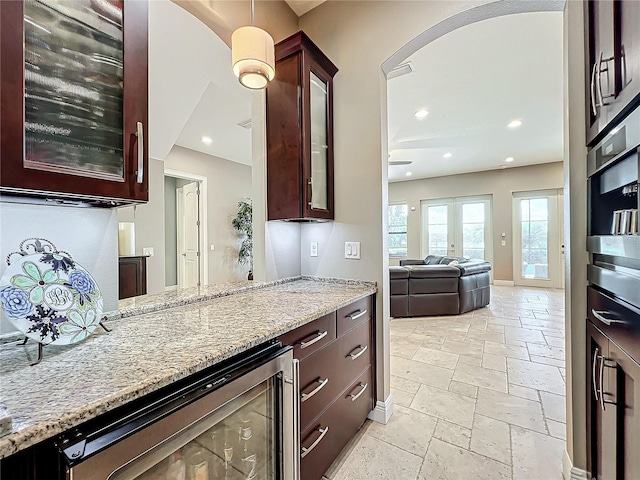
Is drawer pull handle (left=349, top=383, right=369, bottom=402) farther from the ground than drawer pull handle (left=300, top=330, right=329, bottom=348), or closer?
closer

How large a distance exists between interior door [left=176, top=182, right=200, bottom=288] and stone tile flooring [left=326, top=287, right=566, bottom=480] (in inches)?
155

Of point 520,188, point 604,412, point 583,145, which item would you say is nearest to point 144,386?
point 604,412

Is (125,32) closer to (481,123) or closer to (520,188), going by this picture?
(481,123)

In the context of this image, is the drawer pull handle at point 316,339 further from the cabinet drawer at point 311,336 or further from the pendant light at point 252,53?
the pendant light at point 252,53

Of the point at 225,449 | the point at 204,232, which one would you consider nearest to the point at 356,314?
the point at 225,449

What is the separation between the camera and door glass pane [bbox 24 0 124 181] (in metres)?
0.85

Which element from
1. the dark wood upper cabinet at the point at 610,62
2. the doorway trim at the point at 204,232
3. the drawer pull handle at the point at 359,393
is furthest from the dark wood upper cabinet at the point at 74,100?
the doorway trim at the point at 204,232

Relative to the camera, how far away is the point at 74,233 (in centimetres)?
113

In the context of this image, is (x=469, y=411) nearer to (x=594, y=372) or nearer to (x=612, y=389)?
(x=594, y=372)

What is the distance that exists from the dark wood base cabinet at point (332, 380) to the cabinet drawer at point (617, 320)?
3.56 feet

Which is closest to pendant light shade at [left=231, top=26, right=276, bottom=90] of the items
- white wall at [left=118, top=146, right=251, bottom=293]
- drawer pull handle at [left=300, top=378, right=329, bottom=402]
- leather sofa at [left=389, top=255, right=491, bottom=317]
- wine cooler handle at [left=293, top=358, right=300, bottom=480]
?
wine cooler handle at [left=293, top=358, right=300, bottom=480]

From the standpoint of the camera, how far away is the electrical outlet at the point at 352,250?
2068 millimetres

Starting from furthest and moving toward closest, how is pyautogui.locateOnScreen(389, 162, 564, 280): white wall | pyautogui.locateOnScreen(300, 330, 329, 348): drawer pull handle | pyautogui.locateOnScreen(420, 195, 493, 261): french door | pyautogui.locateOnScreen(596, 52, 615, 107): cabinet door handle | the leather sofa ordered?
1. pyautogui.locateOnScreen(420, 195, 493, 261): french door
2. pyautogui.locateOnScreen(389, 162, 564, 280): white wall
3. the leather sofa
4. pyautogui.locateOnScreen(300, 330, 329, 348): drawer pull handle
5. pyautogui.locateOnScreen(596, 52, 615, 107): cabinet door handle

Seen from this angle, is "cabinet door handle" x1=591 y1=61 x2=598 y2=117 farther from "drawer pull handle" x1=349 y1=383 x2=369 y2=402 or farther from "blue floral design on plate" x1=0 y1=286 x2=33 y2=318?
"blue floral design on plate" x1=0 y1=286 x2=33 y2=318
